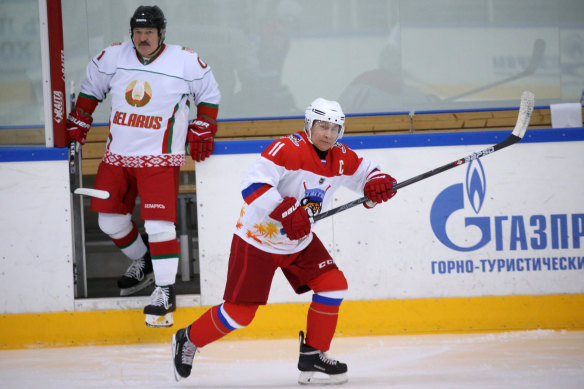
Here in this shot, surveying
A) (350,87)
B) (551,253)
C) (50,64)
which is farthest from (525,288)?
(350,87)

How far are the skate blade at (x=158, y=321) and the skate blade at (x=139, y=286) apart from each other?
303 millimetres

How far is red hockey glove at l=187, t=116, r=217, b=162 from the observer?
3.16 m

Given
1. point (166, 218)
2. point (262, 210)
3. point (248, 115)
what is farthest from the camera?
point (248, 115)

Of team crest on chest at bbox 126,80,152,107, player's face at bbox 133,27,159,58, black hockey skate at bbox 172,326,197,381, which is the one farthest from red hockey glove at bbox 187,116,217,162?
Answer: black hockey skate at bbox 172,326,197,381

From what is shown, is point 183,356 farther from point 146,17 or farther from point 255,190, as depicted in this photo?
point 146,17

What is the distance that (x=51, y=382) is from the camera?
260cm

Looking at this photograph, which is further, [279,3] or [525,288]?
[279,3]

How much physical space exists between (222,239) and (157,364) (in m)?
0.65

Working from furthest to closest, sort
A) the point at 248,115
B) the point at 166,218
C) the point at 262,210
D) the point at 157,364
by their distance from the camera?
the point at 248,115 < the point at 166,218 < the point at 157,364 < the point at 262,210

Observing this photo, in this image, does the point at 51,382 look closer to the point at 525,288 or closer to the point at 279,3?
the point at 525,288

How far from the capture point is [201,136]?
124 inches

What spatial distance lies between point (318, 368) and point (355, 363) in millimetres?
310

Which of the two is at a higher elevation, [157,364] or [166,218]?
[166,218]

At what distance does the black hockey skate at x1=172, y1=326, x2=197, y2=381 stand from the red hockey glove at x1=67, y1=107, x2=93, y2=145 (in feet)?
3.89
